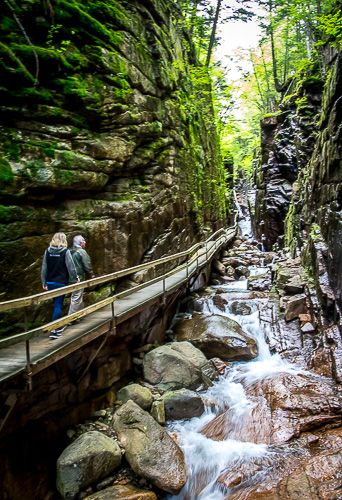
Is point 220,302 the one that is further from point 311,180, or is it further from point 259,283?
point 311,180

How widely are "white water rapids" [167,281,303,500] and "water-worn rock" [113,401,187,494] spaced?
35 cm

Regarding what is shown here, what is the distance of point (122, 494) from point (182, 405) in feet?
7.79

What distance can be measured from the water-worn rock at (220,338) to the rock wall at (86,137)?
8.83 feet

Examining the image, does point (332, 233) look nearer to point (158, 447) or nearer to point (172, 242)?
point (172, 242)

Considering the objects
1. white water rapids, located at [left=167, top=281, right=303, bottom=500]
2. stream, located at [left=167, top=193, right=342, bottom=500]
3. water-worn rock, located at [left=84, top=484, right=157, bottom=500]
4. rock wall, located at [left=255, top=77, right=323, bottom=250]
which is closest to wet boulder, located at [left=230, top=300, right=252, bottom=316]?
white water rapids, located at [left=167, top=281, right=303, bottom=500]

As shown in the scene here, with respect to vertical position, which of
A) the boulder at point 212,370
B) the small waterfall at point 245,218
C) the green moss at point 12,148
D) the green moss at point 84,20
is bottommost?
the boulder at point 212,370

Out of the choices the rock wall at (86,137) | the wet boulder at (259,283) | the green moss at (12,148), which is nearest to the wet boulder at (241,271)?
the wet boulder at (259,283)

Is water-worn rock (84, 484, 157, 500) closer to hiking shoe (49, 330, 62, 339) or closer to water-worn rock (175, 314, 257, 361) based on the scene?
hiking shoe (49, 330, 62, 339)

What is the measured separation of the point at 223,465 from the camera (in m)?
6.12

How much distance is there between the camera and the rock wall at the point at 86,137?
6.50m

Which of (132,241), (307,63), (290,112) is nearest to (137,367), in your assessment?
(132,241)

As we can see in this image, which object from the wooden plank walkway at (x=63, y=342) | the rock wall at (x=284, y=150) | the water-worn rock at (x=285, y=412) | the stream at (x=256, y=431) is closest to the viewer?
the wooden plank walkway at (x=63, y=342)

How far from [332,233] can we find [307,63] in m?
15.3

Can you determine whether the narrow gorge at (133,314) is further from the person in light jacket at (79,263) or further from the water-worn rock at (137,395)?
the person in light jacket at (79,263)
